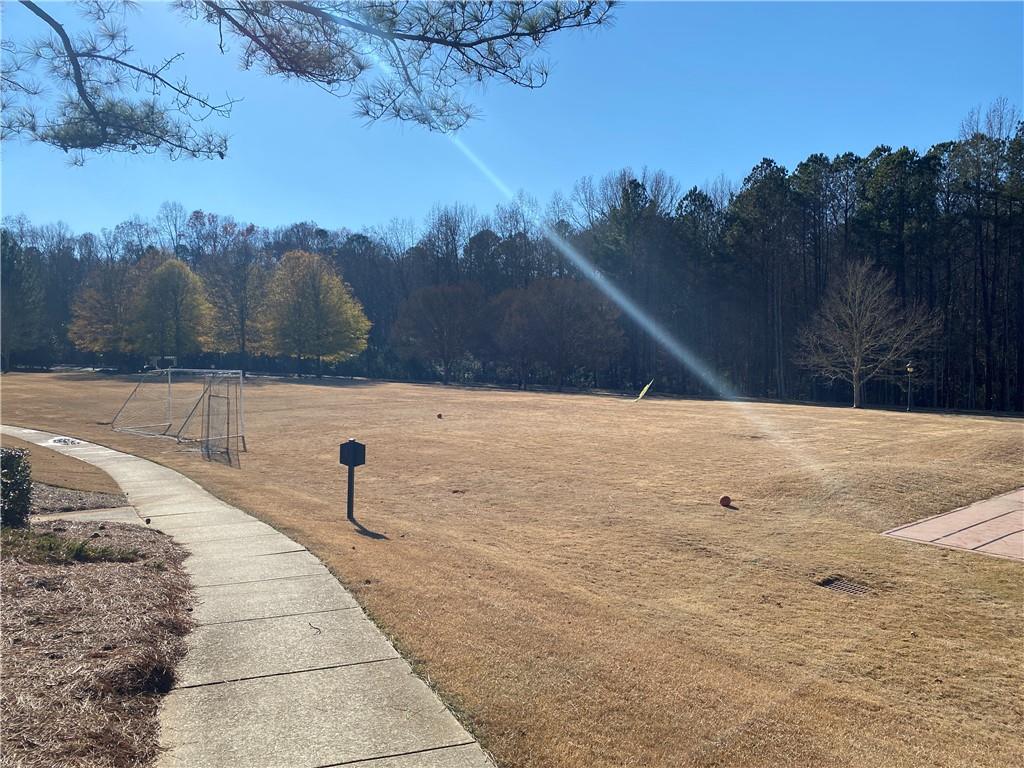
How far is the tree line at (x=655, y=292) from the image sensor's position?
42031mm

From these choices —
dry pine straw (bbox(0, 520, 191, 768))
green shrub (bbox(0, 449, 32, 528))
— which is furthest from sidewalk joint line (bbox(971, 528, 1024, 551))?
green shrub (bbox(0, 449, 32, 528))

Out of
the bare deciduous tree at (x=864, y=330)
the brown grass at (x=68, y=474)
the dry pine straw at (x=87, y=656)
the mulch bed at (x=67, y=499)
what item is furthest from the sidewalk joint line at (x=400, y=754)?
the bare deciduous tree at (x=864, y=330)

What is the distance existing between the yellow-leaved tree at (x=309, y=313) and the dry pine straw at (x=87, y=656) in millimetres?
56232

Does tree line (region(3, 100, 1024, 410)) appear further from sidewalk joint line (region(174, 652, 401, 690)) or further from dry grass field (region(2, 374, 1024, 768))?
sidewalk joint line (region(174, 652, 401, 690))

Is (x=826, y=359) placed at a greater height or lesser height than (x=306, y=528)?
greater

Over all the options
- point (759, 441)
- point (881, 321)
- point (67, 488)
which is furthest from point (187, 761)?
point (881, 321)

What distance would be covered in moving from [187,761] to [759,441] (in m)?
18.4

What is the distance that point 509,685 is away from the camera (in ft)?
13.0

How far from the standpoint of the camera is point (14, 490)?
26.5ft

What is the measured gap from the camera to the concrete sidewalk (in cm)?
314

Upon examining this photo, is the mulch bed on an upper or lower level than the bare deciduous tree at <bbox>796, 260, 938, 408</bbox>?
lower

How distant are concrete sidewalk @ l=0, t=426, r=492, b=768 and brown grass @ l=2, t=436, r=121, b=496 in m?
7.33

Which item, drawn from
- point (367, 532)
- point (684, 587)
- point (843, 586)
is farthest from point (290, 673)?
point (843, 586)

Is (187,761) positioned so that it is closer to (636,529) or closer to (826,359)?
(636,529)
